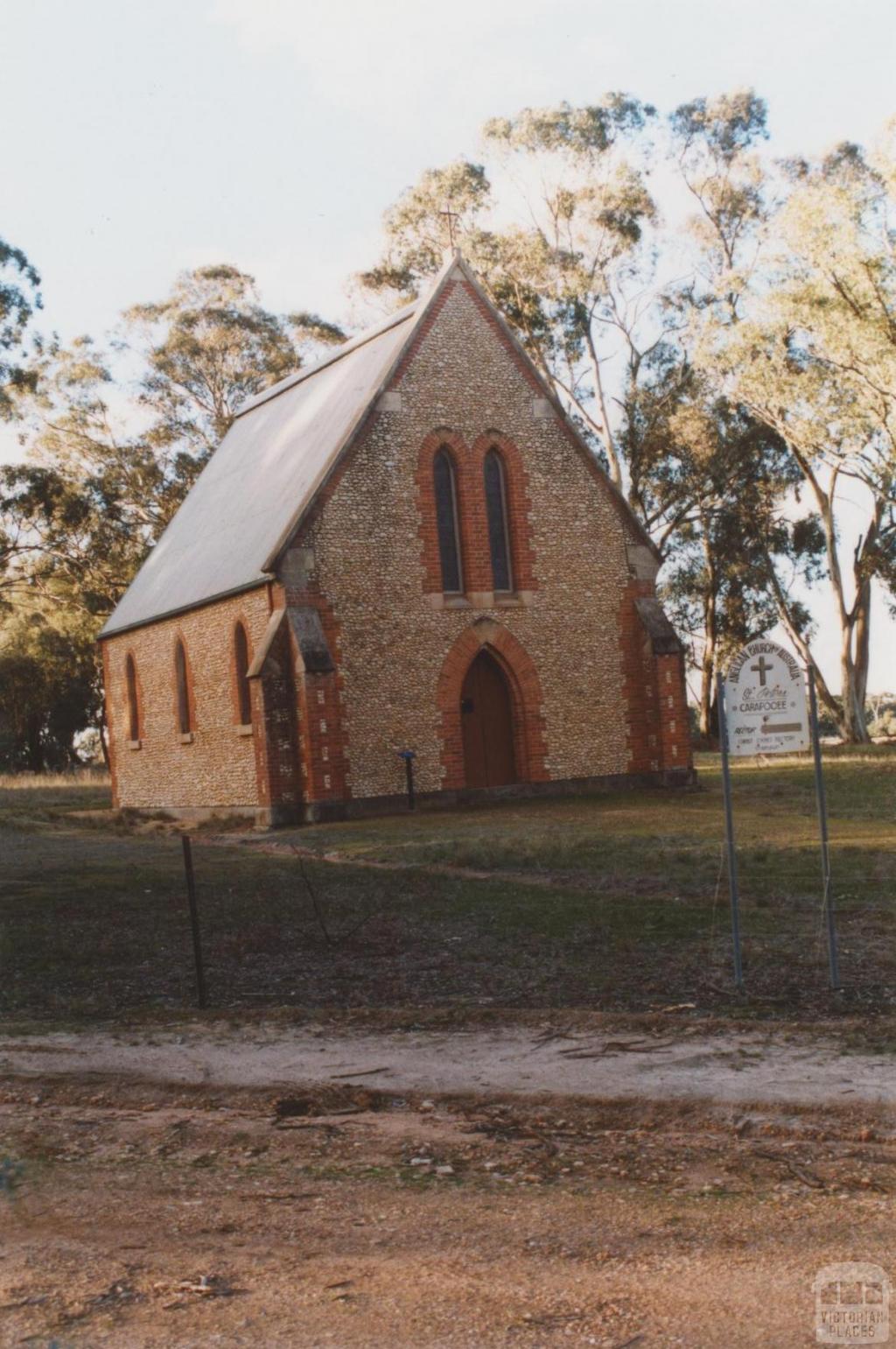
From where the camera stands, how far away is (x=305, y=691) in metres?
28.0

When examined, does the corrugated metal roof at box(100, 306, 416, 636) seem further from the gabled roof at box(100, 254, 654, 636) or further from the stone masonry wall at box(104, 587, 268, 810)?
the stone masonry wall at box(104, 587, 268, 810)

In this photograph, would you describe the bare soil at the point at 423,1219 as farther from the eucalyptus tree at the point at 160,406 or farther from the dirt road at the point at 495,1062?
the eucalyptus tree at the point at 160,406

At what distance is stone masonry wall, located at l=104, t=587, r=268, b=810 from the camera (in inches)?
1209

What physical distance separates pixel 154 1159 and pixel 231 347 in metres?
50.8

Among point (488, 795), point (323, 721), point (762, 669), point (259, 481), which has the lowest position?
point (488, 795)

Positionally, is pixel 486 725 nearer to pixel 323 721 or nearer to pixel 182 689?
pixel 323 721

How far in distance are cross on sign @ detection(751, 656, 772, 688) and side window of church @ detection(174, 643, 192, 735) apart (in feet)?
84.3

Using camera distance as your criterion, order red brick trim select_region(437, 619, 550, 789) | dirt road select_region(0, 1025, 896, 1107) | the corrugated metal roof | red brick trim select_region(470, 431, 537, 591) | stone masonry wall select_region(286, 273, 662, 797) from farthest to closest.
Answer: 1. red brick trim select_region(470, 431, 537, 591)
2. the corrugated metal roof
3. red brick trim select_region(437, 619, 550, 789)
4. stone masonry wall select_region(286, 273, 662, 797)
5. dirt road select_region(0, 1025, 896, 1107)

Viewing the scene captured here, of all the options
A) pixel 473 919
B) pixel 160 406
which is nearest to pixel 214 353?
pixel 160 406

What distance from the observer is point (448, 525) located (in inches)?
1211

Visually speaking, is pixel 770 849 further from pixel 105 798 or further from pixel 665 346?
pixel 665 346

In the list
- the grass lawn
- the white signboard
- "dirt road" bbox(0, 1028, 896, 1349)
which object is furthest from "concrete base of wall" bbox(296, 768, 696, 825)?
"dirt road" bbox(0, 1028, 896, 1349)

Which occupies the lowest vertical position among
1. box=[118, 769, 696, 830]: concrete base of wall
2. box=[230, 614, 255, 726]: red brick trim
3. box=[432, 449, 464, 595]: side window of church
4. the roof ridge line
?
Answer: box=[118, 769, 696, 830]: concrete base of wall

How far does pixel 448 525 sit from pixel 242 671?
5.15 m
